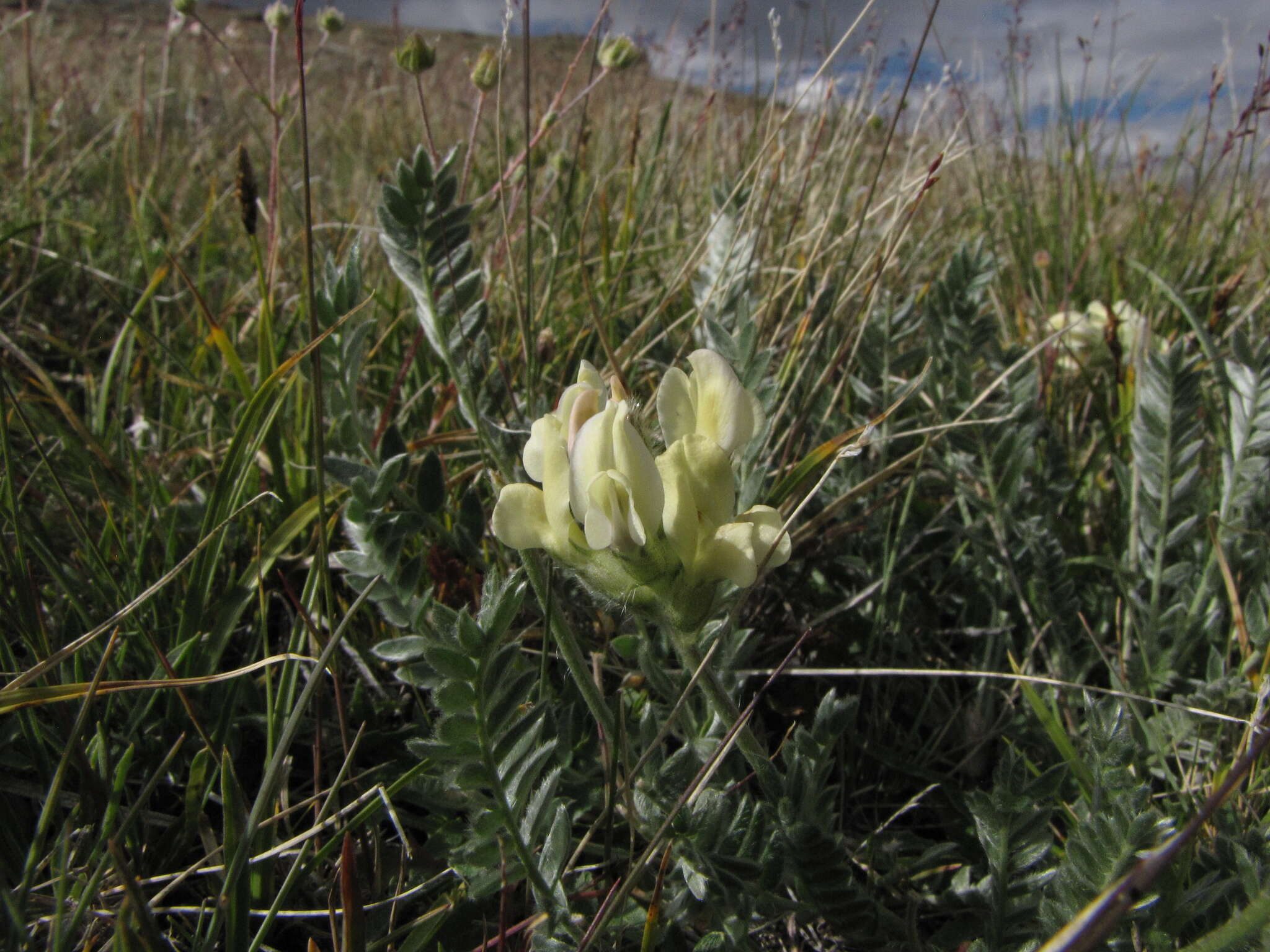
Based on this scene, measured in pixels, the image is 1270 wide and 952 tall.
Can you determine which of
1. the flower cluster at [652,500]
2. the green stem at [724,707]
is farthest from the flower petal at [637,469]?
the green stem at [724,707]

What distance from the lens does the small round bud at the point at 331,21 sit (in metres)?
1.96

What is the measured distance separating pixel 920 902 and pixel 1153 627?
0.57 meters

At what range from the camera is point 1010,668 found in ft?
4.82

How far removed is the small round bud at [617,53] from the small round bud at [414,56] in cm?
35

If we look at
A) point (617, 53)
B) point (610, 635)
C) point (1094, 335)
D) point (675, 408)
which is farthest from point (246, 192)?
point (1094, 335)

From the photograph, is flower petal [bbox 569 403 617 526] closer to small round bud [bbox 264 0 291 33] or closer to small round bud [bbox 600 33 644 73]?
small round bud [bbox 600 33 644 73]

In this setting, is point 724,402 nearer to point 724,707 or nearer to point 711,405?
point 711,405

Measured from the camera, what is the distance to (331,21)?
2006mm

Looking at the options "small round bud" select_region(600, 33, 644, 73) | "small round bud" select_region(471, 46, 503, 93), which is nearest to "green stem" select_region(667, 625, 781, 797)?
"small round bud" select_region(471, 46, 503, 93)

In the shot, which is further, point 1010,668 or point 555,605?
point 1010,668

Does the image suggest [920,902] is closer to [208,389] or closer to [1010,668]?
[1010,668]

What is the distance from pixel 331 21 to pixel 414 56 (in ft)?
2.24

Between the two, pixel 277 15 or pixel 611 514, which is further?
pixel 277 15

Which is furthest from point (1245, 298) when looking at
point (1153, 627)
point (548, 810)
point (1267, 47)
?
point (548, 810)
